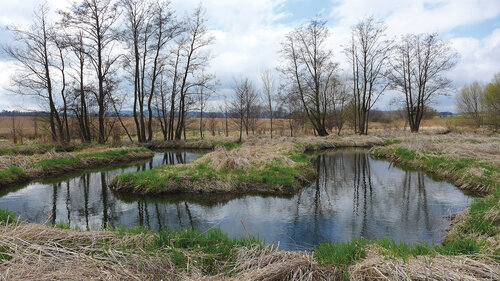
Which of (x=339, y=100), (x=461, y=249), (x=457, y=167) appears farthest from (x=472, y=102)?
(x=461, y=249)

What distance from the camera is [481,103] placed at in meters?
35.1

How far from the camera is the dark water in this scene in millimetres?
5848

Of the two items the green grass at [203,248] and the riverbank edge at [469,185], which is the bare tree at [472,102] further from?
the green grass at [203,248]

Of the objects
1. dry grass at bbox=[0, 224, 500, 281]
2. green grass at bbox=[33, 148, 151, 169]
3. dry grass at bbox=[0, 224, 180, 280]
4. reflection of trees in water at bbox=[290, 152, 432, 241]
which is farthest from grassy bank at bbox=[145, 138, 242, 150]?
dry grass at bbox=[0, 224, 500, 281]

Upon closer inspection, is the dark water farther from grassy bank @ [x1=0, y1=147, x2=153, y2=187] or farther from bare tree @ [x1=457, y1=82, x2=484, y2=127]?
bare tree @ [x1=457, y1=82, x2=484, y2=127]

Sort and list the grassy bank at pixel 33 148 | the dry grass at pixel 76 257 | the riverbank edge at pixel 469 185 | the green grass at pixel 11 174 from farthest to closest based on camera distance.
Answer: the grassy bank at pixel 33 148 → the green grass at pixel 11 174 → the riverbank edge at pixel 469 185 → the dry grass at pixel 76 257

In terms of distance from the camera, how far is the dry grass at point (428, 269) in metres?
2.67

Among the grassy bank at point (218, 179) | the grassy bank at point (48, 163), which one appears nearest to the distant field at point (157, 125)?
the grassy bank at point (48, 163)

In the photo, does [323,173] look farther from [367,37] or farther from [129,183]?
[367,37]

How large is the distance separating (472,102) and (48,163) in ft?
151

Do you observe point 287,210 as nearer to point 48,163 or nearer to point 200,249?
point 200,249

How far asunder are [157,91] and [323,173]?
21.3m

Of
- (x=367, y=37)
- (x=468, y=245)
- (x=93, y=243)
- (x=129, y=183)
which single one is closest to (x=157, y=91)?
(x=129, y=183)

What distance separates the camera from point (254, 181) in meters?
9.70
